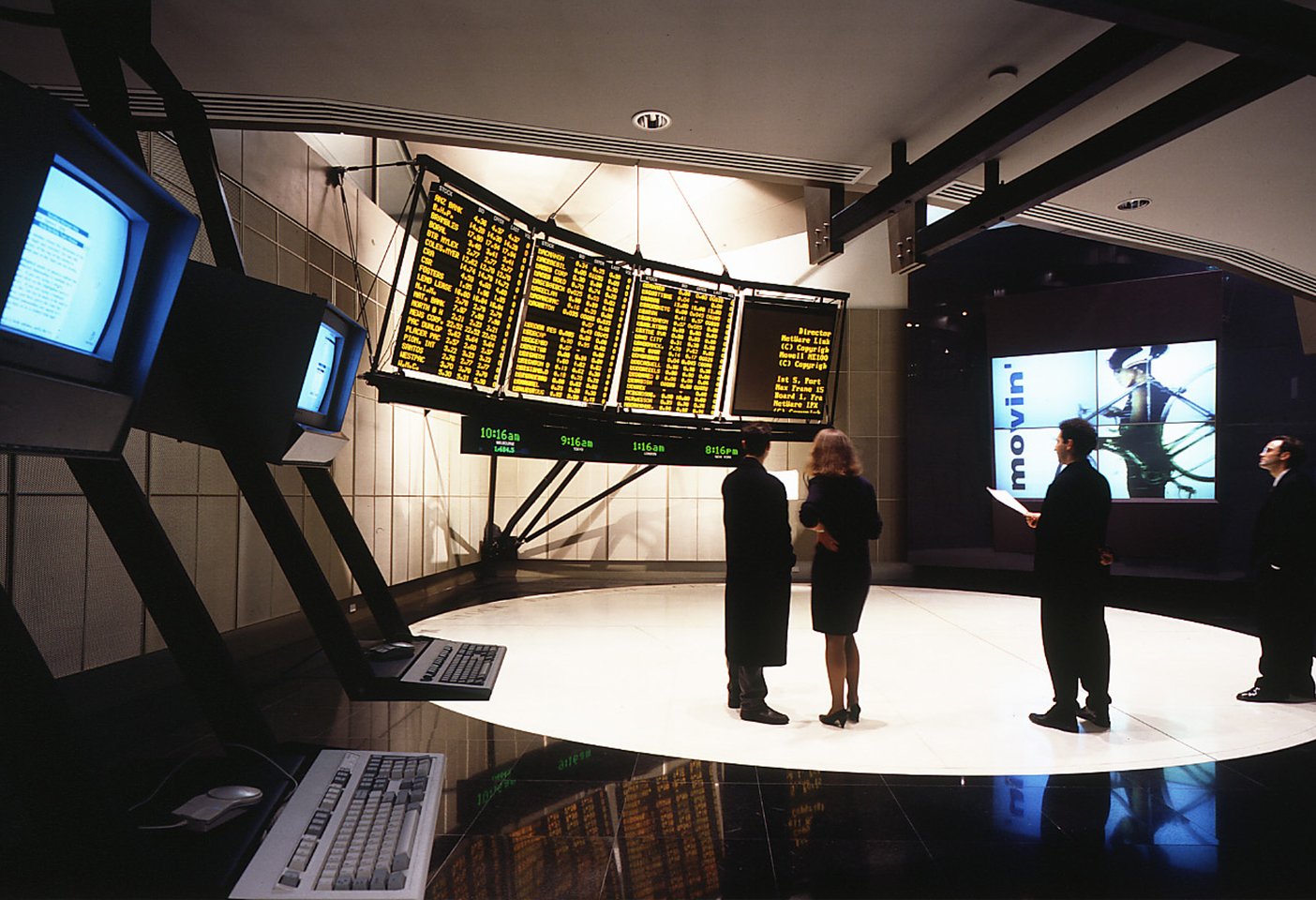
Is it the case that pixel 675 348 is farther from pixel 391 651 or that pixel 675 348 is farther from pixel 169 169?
pixel 391 651

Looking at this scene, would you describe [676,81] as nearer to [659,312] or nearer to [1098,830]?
[1098,830]

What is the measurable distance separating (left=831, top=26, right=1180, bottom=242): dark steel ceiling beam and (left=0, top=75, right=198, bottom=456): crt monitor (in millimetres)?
2686

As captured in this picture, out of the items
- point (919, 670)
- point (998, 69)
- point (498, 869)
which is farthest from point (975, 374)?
point (498, 869)

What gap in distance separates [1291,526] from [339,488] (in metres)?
5.65

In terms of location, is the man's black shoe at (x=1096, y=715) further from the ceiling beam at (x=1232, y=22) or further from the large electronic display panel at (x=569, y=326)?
the large electronic display panel at (x=569, y=326)

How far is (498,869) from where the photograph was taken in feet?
6.75

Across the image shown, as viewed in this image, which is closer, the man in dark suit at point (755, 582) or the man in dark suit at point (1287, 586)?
the man in dark suit at point (755, 582)

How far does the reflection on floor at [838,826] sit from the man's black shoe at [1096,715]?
0.44m

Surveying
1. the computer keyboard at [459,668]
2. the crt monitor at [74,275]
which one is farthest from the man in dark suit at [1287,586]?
the crt monitor at [74,275]

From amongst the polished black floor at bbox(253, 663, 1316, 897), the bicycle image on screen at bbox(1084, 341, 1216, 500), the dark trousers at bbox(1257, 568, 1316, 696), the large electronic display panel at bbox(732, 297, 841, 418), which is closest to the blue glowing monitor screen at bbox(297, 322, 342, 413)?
the polished black floor at bbox(253, 663, 1316, 897)

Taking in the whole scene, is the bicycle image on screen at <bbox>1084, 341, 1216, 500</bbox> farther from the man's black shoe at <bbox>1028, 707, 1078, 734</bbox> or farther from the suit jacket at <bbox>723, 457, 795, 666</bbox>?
the suit jacket at <bbox>723, 457, 795, 666</bbox>

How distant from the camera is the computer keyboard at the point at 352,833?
3.32 feet

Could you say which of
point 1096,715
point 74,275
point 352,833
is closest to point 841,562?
point 1096,715

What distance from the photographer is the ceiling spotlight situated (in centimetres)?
305
